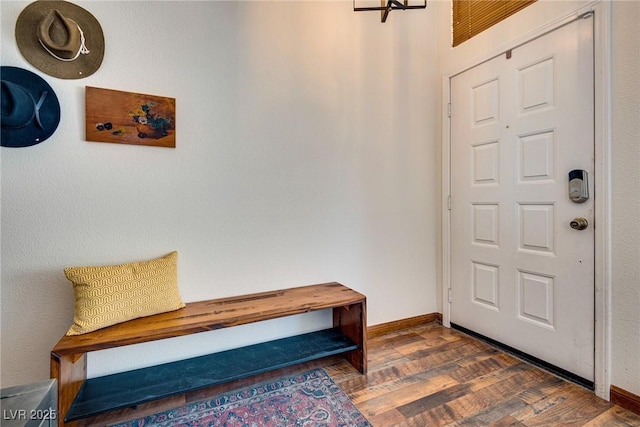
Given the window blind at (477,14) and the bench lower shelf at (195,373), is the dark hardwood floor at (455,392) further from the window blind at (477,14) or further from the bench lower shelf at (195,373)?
the window blind at (477,14)

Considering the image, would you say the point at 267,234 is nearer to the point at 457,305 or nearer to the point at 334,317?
the point at 334,317

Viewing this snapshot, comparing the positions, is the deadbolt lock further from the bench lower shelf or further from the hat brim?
the hat brim

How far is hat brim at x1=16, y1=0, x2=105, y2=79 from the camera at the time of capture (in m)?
1.39

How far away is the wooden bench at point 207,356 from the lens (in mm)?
1253

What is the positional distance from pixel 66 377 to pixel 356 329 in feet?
4.73

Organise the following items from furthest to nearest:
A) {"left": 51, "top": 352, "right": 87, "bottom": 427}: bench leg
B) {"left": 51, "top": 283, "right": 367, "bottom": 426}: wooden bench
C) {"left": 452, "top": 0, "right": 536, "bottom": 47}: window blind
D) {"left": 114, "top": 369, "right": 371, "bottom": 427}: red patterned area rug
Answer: {"left": 452, "top": 0, "right": 536, "bottom": 47}: window blind, {"left": 114, "top": 369, "right": 371, "bottom": 427}: red patterned area rug, {"left": 51, "top": 283, "right": 367, "bottom": 426}: wooden bench, {"left": 51, "top": 352, "right": 87, "bottom": 427}: bench leg

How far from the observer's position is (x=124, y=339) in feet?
4.12

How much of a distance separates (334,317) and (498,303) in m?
1.17

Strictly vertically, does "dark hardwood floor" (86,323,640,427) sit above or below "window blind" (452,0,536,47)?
below

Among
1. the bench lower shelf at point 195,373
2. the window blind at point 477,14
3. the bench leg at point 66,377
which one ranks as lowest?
the bench lower shelf at point 195,373

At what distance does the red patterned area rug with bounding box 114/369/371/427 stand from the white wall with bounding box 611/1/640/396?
4.43 feet

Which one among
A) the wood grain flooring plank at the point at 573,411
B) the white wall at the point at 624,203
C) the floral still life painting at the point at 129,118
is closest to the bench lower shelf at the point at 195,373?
the wood grain flooring plank at the point at 573,411

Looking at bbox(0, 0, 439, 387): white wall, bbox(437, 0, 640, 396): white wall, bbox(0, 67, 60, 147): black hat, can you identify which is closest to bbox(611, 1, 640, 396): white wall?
bbox(437, 0, 640, 396): white wall

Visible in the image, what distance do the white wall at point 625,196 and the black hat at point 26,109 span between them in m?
2.84
